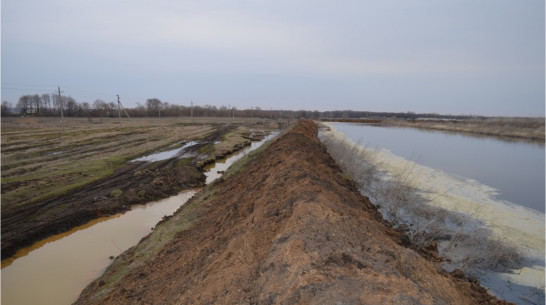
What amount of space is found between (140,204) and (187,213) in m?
4.11

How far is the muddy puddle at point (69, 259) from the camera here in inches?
338

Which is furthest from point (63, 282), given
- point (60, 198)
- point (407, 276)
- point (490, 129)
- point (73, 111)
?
point (73, 111)

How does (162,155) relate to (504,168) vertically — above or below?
above

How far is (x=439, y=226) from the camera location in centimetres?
1116

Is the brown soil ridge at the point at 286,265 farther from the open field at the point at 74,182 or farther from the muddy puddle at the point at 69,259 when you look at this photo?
the open field at the point at 74,182

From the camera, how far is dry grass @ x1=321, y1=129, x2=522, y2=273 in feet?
29.0

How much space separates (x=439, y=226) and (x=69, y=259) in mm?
12714

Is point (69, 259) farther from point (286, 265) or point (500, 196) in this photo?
point (500, 196)

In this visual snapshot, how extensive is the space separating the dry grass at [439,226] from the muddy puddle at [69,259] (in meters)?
9.73

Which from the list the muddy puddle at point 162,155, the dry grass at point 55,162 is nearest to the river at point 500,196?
the muddy puddle at point 162,155

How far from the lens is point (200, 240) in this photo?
8.54m

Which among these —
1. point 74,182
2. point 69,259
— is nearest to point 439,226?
point 69,259

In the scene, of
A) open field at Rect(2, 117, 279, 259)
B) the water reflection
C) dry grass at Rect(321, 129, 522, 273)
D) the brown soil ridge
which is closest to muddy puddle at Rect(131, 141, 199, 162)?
open field at Rect(2, 117, 279, 259)

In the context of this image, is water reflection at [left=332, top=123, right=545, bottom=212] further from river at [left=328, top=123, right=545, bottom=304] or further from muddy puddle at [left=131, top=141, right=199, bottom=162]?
muddy puddle at [left=131, top=141, right=199, bottom=162]
